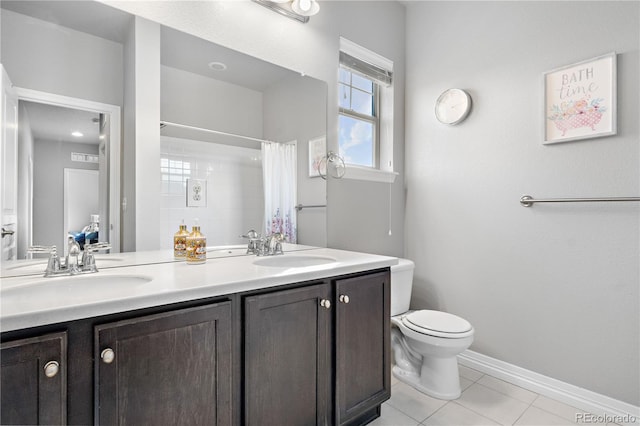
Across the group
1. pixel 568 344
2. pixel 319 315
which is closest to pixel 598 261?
pixel 568 344

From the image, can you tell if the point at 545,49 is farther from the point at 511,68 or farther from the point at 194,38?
the point at 194,38

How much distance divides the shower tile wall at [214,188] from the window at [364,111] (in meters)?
0.83

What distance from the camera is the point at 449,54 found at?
2.44m

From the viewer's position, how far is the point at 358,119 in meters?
2.62

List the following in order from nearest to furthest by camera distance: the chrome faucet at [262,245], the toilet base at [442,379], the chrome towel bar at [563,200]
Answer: the chrome towel bar at [563,200] < the chrome faucet at [262,245] < the toilet base at [442,379]

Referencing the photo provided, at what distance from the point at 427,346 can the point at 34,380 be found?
174 centimetres

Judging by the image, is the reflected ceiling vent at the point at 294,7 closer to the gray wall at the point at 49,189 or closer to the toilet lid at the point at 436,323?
the gray wall at the point at 49,189

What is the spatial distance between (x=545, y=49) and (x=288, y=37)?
61.1 inches

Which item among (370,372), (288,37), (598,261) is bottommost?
(370,372)

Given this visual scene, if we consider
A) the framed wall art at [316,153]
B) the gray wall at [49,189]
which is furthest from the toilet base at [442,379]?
the gray wall at [49,189]

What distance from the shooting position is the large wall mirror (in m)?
1.20

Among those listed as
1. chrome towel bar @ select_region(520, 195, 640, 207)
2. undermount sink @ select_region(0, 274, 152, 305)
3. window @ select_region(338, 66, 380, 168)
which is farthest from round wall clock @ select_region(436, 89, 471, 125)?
undermount sink @ select_region(0, 274, 152, 305)

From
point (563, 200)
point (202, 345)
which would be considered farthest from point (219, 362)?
point (563, 200)

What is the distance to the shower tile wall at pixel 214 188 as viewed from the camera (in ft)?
5.08
